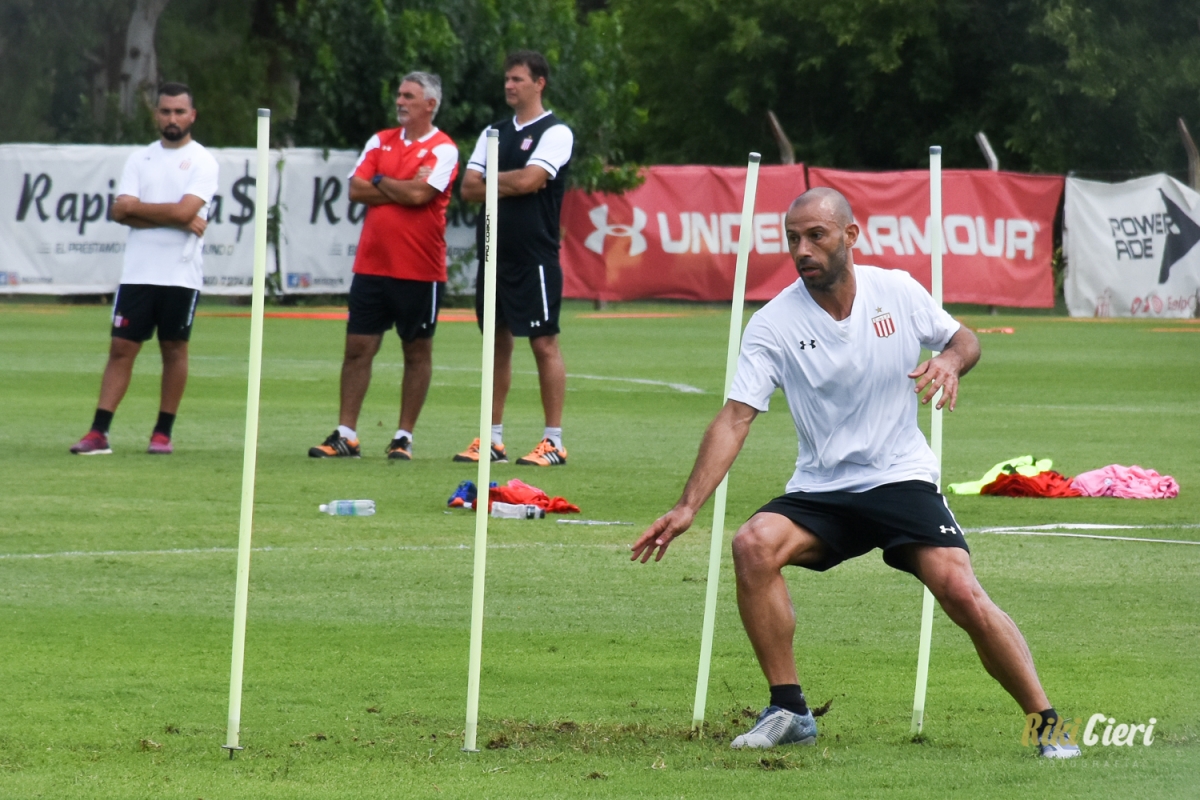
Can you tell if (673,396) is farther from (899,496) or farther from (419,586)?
(899,496)

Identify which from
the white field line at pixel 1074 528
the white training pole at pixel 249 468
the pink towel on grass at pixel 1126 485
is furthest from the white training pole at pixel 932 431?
the pink towel on grass at pixel 1126 485

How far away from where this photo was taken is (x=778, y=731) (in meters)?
5.70

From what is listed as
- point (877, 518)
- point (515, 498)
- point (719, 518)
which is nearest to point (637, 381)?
point (515, 498)

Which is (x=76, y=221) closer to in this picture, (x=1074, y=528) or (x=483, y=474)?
(x=1074, y=528)

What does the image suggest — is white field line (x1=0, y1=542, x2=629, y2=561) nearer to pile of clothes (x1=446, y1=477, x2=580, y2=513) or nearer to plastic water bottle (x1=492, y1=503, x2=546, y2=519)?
plastic water bottle (x1=492, y1=503, x2=546, y2=519)

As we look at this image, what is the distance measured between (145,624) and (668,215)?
27.0m

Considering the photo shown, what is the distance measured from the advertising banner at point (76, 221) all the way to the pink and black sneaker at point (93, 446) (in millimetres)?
18491

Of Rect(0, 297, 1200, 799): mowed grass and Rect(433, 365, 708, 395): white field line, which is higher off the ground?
Rect(0, 297, 1200, 799): mowed grass

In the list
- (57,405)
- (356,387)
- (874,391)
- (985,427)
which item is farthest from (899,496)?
(57,405)

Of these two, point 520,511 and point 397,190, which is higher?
point 397,190

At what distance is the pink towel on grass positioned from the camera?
441 inches

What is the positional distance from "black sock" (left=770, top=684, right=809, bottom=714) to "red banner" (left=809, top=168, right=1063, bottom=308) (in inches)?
1101
